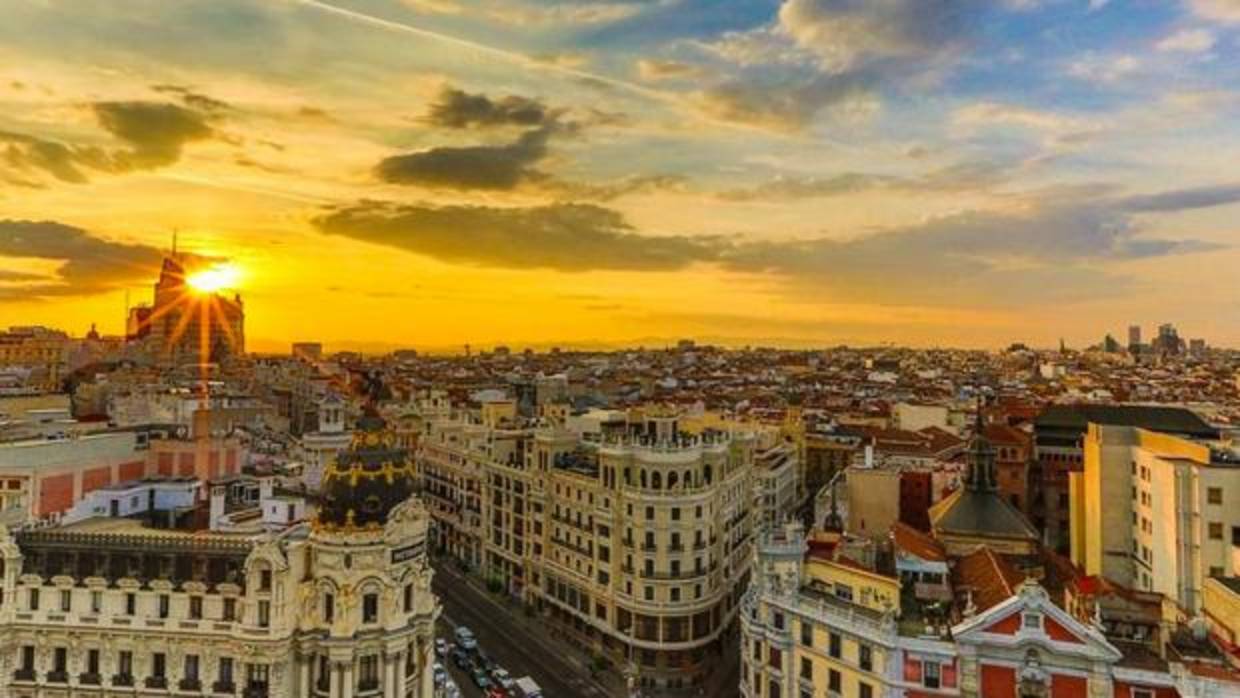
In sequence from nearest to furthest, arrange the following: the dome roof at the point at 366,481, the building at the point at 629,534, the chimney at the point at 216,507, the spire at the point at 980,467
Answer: the dome roof at the point at 366,481
the chimney at the point at 216,507
the spire at the point at 980,467
the building at the point at 629,534

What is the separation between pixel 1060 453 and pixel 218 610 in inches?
4011

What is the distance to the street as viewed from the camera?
86.8 m

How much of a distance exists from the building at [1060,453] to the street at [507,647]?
5936cm

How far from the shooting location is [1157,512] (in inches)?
2795

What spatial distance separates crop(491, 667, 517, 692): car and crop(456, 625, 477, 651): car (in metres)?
5.81

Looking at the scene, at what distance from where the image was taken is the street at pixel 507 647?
86.8 metres

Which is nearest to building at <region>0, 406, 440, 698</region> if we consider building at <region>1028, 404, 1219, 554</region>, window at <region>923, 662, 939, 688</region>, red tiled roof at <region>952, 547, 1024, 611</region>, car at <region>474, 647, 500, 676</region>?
car at <region>474, 647, 500, 676</region>

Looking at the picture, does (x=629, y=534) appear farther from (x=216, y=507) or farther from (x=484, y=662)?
(x=216, y=507)

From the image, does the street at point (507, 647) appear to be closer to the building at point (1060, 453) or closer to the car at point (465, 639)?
the car at point (465, 639)

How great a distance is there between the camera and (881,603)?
6134 cm

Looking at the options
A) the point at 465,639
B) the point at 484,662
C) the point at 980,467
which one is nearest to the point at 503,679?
the point at 484,662

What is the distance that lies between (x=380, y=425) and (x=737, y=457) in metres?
54.2

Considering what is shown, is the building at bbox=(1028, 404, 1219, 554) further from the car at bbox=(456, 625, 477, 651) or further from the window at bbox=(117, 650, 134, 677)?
the window at bbox=(117, 650, 134, 677)

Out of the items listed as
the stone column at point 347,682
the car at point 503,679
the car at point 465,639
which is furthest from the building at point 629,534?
the stone column at point 347,682
